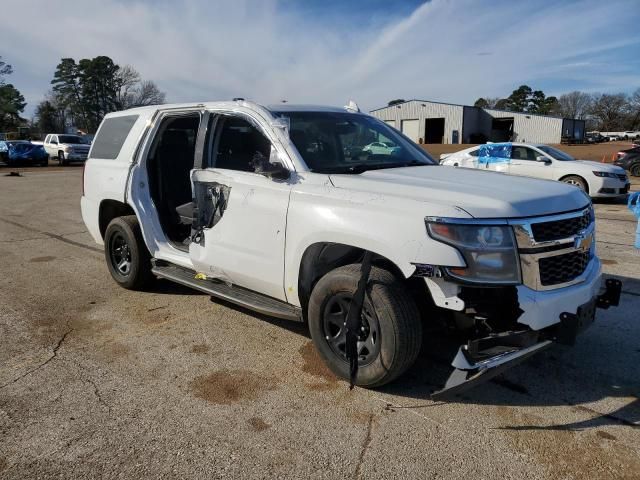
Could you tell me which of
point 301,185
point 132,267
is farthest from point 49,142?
point 301,185

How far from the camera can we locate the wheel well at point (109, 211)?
587cm

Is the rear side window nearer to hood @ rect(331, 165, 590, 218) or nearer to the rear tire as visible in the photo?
hood @ rect(331, 165, 590, 218)

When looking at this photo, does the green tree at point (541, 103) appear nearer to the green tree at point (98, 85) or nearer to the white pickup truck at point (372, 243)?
the green tree at point (98, 85)

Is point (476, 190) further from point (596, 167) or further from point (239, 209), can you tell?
point (596, 167)

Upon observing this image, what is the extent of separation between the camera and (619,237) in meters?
8.59

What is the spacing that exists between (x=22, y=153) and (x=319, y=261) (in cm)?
3329

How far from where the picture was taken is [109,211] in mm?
5973

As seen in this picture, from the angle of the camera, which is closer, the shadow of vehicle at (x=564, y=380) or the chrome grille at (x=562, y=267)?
the chrome grille at (x=562, y=267)

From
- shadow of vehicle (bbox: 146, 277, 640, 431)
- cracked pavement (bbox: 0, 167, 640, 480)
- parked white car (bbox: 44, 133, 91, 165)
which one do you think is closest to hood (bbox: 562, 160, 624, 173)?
cracked pavement (bbox: 0, 167, 640, 480)

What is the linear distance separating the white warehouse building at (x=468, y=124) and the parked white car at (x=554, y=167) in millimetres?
50059

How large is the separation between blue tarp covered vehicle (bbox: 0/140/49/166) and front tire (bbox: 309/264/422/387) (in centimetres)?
3341

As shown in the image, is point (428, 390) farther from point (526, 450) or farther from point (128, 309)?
point (128, 309)

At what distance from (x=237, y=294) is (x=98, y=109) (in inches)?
3615

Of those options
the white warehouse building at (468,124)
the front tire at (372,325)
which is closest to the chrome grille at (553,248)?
the front tire at (372,325)
